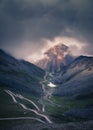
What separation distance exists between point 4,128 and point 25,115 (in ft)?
103

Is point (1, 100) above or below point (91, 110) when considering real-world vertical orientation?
above

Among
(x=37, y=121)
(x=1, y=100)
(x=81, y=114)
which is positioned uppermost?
(x=1, y=100)

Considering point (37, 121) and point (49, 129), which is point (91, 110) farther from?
point (49, 129)

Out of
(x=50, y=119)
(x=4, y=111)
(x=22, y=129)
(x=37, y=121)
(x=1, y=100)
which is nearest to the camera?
(x=22, y=129)

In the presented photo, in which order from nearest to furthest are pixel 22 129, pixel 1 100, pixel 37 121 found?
pixel 22 129 → pixel 37 121 → pixel 1 100

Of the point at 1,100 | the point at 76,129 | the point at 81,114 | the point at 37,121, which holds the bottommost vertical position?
the point at 76,129

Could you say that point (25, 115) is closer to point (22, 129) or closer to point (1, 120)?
point (1, 120)

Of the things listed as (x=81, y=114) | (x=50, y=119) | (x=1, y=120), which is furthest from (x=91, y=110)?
(x=1, y=120)

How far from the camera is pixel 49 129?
102 m

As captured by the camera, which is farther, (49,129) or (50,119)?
(50,119)

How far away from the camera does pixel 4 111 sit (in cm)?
15275

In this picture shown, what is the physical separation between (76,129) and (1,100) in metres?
106

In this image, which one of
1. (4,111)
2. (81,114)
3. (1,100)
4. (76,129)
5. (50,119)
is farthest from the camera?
(1,100)

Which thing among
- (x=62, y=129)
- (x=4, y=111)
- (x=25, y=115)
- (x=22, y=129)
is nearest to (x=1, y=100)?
(x=4, y=111)
